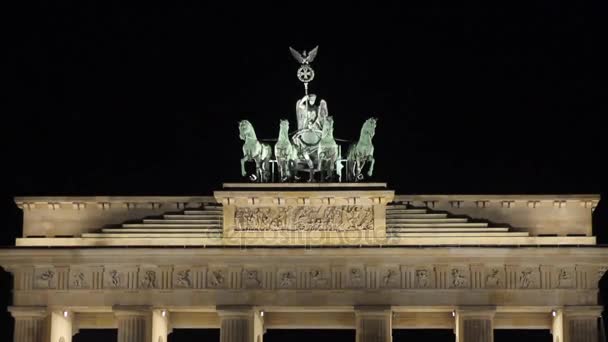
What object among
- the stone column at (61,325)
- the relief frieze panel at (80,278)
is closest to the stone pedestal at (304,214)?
the relief frieze panel at (80,278)

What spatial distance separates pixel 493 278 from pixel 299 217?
22.7 ft

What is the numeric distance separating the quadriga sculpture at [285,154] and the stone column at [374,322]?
211 inches

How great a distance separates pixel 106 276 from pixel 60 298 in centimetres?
173

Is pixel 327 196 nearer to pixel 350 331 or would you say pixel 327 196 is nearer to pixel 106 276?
pixel 106 276

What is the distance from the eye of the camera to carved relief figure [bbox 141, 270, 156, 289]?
56.5m

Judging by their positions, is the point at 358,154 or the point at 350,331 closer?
the point at 358,154

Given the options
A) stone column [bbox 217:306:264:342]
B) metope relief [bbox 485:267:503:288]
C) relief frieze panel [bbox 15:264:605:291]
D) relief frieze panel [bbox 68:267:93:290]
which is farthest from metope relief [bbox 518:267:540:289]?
relief frieze panel [bbox 68:267:93:290]

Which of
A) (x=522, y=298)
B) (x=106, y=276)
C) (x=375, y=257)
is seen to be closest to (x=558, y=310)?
(x=522, y=298)

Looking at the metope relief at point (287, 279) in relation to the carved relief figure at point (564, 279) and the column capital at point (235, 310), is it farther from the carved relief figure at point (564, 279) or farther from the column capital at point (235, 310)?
the carved relief figure at point (564, 279)

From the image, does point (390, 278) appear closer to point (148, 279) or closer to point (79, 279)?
point (148, 279)

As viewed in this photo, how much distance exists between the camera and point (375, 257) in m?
56.1

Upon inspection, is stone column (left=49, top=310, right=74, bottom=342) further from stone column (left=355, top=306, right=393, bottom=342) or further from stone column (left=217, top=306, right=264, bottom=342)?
stone column (left=355, top=306, right=393, bottom=342)

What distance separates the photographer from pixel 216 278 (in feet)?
185

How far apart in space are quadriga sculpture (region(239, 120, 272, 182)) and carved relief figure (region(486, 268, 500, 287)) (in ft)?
27.6
